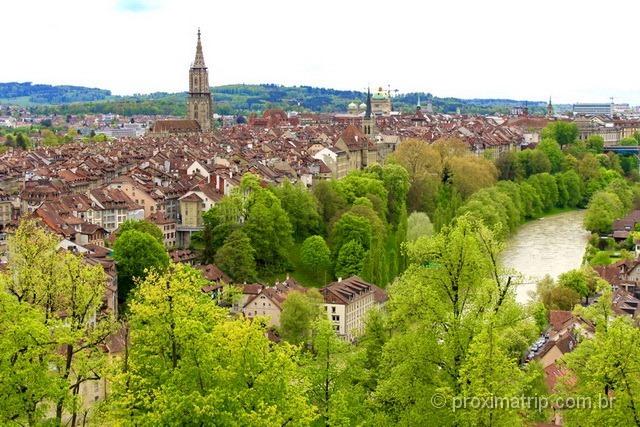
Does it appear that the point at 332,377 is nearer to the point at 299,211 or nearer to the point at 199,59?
the point at 299,211

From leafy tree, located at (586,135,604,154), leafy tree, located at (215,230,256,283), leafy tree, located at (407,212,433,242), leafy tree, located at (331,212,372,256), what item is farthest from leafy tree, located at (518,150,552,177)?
leafy tree, located at (215,230,256,283)

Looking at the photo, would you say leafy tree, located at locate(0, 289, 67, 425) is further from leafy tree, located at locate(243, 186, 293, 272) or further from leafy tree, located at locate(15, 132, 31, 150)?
leafy tree, located at locate(15, 132, 31, 150)

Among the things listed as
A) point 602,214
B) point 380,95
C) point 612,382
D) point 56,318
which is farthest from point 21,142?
point 612,382

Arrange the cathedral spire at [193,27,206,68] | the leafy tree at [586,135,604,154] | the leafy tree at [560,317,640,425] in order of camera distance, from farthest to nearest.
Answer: the cathedral spire at [193,27,206,68], the leafy tree at [586,135,604,154], the leafy tree at [560,317,640,425]

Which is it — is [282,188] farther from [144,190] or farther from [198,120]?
[198,120]

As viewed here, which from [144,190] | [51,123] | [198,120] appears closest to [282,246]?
[144,190]
